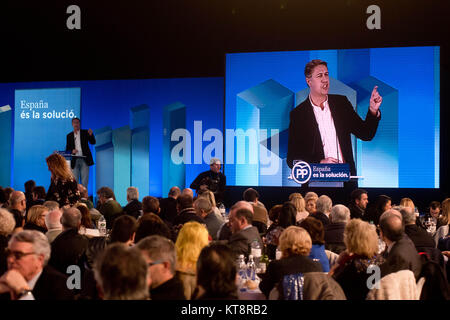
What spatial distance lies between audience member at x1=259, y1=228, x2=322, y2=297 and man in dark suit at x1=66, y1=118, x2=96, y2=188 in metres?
8.79

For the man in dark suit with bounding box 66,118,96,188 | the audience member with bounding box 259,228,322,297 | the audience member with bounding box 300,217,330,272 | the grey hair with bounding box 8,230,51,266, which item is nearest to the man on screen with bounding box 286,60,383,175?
the man in dark suit with bounding box 66,118,96,188

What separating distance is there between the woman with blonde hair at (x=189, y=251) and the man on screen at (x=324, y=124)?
7.02 metres

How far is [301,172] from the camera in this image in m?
10.2

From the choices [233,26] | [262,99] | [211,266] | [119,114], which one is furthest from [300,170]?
[211,266]

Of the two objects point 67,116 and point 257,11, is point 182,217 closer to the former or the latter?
point 257,11

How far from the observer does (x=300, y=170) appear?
10250mm

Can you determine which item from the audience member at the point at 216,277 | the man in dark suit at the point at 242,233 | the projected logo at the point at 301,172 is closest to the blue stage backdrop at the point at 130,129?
the projected logo at the point at 301,172

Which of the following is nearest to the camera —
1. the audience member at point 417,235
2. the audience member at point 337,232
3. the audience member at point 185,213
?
the audience member at point 417,235

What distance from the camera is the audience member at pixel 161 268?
8.93 feet

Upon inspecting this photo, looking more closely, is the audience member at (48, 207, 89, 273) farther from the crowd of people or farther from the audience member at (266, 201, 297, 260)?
the audience member at (266, 201, 297, 260)

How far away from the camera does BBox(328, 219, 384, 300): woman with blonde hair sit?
11.1 feet

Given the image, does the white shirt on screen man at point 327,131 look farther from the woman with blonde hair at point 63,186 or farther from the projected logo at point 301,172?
the woman with blonde hair at point 63,186

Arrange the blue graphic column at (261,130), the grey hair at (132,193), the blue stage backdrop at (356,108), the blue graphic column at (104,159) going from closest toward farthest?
the grey hair at (132,193) → the blue stage backdrop at (356,108) → the blue graphic column at (261,130) → the blue graphic column at (104,159)

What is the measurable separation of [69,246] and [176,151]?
7430 millimetres
